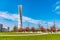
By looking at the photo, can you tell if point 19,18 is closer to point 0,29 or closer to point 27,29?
point 27,29

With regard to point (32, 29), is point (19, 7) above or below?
above

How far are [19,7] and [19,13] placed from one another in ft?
8.78

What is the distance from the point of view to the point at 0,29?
7681 cm

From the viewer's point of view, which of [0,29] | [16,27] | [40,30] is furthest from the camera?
[0,29]

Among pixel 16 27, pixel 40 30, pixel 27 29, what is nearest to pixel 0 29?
pixel 16 27

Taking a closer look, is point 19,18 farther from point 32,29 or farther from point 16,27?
point 32,29

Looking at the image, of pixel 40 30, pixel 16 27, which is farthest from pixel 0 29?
pixel 40 30

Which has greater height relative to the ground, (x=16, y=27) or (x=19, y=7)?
(x=19, y=7)

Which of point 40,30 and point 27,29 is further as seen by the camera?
point 27,29

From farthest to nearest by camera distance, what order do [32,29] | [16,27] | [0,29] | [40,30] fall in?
[0,29]
[16,27]
[32,29]
[40,30]

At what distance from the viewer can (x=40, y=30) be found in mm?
49375

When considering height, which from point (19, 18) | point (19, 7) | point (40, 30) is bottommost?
point (40, 30)

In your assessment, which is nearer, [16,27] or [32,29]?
[32,29]

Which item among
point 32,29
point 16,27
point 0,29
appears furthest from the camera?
point 0,29
